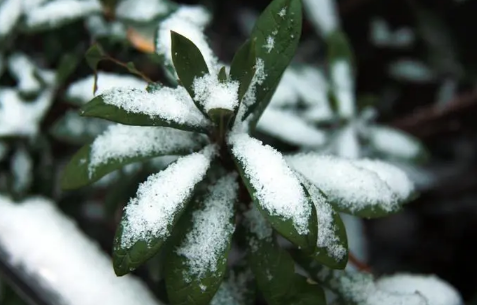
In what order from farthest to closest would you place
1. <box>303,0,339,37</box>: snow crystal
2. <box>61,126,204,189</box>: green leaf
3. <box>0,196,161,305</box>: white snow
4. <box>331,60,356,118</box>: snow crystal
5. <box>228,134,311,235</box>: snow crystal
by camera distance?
<box>303,0,339,37</box>: snow crystal → <box>331,60,356,118</box>: snow crystal → <box>0,196,161,305</box>: white snow → <box>61,126,204,189</box>: green leaf → <box>228,134,311,235</box>: snow crystal

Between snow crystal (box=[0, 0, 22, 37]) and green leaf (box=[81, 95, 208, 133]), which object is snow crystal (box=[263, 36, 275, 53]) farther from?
snow crystal (box=[0, 0, 22, 37])

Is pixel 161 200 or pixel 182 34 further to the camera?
pixel 182 34

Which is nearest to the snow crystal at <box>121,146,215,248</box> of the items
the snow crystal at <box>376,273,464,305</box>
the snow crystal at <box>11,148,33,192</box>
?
the snow crystal at <box>376,273,464,305</box>

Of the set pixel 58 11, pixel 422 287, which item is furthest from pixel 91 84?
pixel 422 287

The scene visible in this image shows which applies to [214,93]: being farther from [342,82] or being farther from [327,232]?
[342,82]

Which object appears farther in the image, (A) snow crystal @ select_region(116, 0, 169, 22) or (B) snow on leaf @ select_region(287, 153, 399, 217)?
(A) snow crystal @ select_region(116, 0, 169, 22)

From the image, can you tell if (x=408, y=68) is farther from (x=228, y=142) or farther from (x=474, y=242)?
(x=228, y=142)
